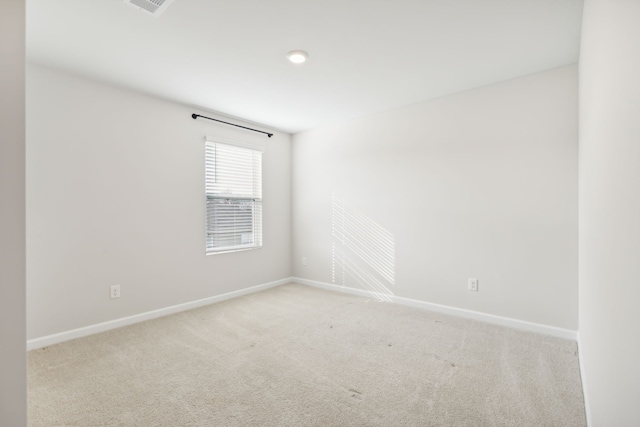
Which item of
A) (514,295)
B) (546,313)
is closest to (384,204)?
(514,295)

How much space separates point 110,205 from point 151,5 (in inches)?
76.5

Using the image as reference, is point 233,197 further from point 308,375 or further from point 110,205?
point 308,375

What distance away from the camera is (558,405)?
5.75 feet

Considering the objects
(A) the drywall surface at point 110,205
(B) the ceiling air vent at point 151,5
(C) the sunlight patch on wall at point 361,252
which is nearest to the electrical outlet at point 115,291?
(A) the drywall surface at point 110,205

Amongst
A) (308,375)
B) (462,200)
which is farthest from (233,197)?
(462,200)

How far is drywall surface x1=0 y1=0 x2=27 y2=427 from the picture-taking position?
111cm

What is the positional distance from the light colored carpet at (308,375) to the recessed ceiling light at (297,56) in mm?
2404

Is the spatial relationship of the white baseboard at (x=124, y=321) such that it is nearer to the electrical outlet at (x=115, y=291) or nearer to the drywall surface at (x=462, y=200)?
the electrical outlet at (x=115, y=291)

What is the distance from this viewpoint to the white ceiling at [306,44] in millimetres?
1898

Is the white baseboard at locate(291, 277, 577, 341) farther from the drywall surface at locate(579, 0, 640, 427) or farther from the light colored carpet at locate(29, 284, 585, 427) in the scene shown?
the drywall surface at locate(579, 0, 640, 427)

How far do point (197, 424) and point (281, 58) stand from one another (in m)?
2.60

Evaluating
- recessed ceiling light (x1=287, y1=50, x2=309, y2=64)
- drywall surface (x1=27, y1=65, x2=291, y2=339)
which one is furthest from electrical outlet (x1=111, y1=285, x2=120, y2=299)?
recessed ceiling light (x1=287, y1=50, x2=309, y2=64)

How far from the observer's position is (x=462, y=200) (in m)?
3.23

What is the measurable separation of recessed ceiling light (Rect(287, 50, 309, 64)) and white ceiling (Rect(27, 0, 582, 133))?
0.05 m
